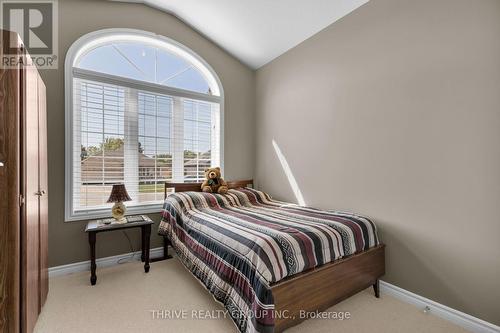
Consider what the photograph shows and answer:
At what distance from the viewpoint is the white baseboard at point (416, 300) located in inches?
66.7

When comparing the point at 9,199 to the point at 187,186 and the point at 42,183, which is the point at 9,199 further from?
the point at 187,186

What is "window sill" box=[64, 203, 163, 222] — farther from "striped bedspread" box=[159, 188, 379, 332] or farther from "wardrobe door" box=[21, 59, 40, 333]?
"wardrobe door" box=[21, 59, 40, 333]

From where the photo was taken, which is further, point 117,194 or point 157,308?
point 117,194

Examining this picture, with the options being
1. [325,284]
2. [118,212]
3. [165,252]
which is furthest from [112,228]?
[325,284]

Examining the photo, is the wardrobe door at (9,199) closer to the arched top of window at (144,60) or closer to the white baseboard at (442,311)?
the arched top of window at (144,60)

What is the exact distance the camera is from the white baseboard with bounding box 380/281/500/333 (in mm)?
1676

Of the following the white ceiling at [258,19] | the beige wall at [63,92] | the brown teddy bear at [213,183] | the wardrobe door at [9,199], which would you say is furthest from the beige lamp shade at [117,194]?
the white ceiling at [258,19]

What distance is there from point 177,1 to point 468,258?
381 centimetres

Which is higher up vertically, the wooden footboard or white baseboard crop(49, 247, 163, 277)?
the wooden footboard

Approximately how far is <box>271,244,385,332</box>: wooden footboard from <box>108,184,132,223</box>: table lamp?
193cm

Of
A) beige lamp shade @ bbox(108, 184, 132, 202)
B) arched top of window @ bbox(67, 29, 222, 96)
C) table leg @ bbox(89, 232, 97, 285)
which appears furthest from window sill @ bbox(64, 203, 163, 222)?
arched top of window @ bbox(67, 29, 222, 96)

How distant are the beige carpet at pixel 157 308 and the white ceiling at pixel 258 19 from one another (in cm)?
289

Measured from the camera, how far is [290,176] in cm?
330

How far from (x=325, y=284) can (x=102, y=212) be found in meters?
2.49
